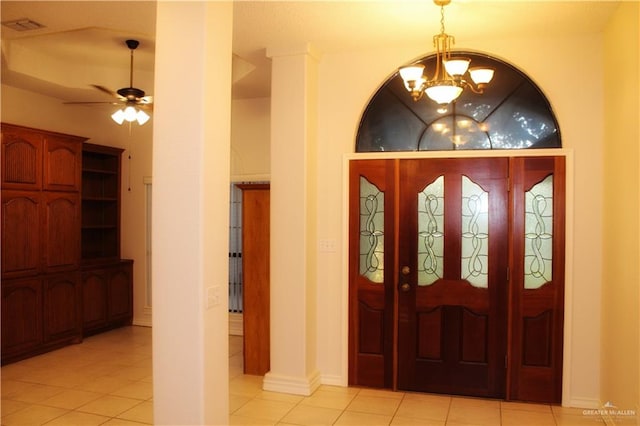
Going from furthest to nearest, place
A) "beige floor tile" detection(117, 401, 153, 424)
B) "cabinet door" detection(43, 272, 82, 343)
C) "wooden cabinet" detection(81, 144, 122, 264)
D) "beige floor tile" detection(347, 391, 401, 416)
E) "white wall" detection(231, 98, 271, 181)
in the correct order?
"wooden cabinet" detection(81, 144, 122, 264) → "white wall" detection(231, 98, 271, 181) → "cabinet door" detection(43, 272, 82, 343) → "beige floor tile" detection(347, 391, 401, 416) → "beige floor tile" detection(117, 401, 153, 424)

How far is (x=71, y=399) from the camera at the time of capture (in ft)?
14.7

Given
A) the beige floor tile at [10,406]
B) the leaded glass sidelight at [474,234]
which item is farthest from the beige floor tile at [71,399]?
the leaded glass sidelight at [474,234]

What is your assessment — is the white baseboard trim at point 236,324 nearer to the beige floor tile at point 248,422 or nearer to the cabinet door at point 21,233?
the cabinet door at point 21,233

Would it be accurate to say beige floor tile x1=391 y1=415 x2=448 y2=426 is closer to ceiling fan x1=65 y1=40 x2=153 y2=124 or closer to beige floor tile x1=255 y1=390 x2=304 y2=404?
beige floor tile x1=255 y1=390 x2=304 y2=404

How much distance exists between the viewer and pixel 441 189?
460cm

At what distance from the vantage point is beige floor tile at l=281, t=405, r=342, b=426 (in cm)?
396

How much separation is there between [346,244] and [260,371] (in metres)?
1.51

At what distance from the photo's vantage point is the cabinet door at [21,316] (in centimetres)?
538

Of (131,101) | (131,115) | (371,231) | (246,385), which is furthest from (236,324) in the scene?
(131,101)

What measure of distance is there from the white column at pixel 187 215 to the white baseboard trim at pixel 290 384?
1.66 meters

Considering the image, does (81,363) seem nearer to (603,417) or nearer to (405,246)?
(405,246)

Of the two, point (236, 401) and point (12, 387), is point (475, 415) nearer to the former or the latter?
point (236, 401)

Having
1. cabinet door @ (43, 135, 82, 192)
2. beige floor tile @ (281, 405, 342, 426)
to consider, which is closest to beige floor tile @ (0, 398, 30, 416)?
beige floor tile @ (281, 405, 342, 426)

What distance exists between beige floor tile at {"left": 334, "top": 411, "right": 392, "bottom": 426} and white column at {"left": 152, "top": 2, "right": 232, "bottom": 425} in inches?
52.2
